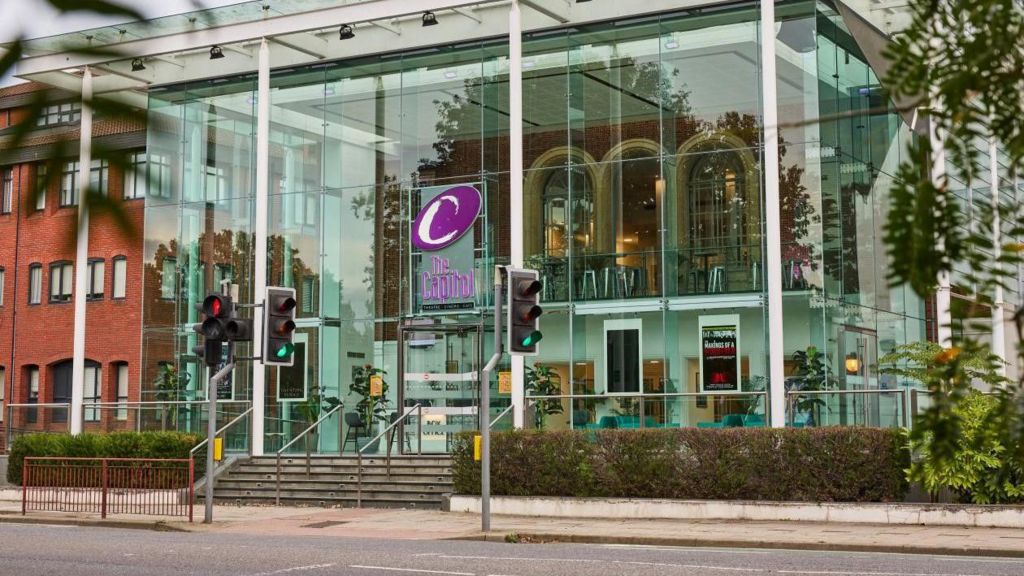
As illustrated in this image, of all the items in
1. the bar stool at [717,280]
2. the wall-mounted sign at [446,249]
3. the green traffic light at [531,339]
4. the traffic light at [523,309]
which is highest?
the wall-mounted sign at [446,249]

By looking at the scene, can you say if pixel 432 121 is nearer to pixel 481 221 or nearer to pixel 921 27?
pixel 481 221

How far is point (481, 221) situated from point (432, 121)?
8.63 feet

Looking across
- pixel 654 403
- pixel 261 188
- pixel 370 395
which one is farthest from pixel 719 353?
pixel 261 188

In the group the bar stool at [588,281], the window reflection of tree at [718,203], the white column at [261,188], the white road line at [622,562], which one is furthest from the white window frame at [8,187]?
the white column at [261,188]

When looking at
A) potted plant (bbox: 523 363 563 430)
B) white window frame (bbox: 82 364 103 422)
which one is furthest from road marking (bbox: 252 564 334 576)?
white window frame (bbox: 82 364 103 422)

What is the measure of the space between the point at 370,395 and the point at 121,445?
17.0 feet

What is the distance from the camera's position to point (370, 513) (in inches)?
928

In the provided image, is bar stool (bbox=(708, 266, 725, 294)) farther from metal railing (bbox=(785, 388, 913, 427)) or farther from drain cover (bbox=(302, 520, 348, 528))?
drain cover (bbox=(302, 520, 348, 528))

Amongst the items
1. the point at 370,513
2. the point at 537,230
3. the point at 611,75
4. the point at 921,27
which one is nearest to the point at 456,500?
the point at 370,513

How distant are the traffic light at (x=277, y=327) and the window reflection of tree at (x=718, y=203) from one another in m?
8.30

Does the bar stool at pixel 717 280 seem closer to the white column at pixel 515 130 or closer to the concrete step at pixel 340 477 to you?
the white column at pixel 515 130

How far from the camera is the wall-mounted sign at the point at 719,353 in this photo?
25.3 meters

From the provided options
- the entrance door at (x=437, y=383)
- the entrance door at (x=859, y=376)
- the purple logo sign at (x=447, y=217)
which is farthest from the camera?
the purple logo sign at (x=447, y=217)

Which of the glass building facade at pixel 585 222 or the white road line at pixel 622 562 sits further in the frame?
the glass building facade at pixel 585 222
